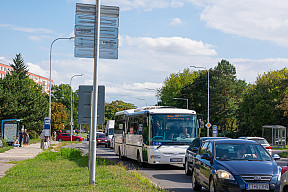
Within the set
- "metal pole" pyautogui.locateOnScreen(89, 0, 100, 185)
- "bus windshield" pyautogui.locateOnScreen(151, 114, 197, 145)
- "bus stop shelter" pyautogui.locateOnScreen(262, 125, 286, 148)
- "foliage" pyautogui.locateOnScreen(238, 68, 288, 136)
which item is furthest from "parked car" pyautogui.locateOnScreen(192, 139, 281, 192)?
"foliage" pyautogui.locateOnScreen(238, 68, 288, 136)

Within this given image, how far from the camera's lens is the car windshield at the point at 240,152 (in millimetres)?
11164

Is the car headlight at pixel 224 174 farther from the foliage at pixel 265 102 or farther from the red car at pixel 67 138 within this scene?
the red car at pixel 67 138

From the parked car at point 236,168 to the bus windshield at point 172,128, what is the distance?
25.7ft

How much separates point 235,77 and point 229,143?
76.9 metres

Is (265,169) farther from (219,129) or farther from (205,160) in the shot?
(219,129)

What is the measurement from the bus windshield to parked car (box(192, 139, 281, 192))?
25.7ft

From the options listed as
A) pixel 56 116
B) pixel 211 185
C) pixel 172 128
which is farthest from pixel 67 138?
pixel 211 185

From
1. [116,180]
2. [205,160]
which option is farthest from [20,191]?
[205,160]

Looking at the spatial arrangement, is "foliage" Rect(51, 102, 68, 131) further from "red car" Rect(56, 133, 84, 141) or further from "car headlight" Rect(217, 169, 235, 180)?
"car headlight" Rect(217, 169, 235, 180)

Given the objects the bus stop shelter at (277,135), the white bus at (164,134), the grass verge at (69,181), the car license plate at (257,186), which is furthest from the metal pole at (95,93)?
the bus stop shelter at (277,135)

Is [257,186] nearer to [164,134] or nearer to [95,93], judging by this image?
[95,93]

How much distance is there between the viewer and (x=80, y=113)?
13781mm

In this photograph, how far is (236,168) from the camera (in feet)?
33.7

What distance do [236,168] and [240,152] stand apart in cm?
112
